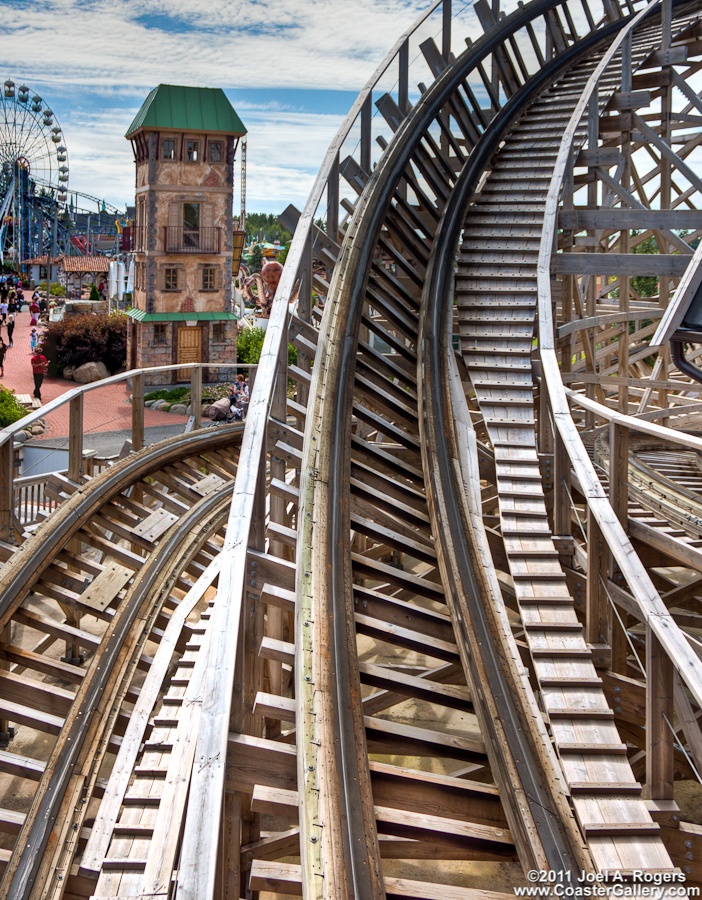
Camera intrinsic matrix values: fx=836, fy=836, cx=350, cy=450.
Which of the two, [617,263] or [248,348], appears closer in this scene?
[617,263]

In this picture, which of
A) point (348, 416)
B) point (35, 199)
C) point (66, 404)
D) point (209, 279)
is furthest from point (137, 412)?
point (35, 199)

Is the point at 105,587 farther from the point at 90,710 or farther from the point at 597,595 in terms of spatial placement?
the point at 597,595

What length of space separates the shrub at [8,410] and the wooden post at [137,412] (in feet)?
31.1

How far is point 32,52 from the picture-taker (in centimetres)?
4816

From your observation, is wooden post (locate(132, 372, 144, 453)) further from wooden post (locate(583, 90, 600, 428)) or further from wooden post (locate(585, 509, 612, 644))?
wooden post (locate(585, 509, 612, 644))

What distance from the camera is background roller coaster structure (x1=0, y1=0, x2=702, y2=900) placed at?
341 centimetres

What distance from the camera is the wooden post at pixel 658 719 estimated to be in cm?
380

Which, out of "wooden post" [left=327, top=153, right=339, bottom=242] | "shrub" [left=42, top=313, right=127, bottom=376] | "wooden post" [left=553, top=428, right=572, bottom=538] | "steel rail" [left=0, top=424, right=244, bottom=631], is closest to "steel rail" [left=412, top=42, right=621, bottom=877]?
"wooden post" [left=553, top=428, right=572, bottom=538]

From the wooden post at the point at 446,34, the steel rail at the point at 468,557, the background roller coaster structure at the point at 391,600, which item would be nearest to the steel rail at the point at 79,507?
the background roller coaster structure at the point at 391,600

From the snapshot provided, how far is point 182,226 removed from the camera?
25453 mm

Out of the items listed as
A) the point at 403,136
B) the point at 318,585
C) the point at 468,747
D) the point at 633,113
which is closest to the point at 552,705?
the point at 468,747

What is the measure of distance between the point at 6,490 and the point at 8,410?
40.8ft

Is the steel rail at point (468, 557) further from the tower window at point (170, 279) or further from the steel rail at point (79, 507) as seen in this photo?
the tower window at point (170, 279)

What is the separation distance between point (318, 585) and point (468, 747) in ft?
3.49
